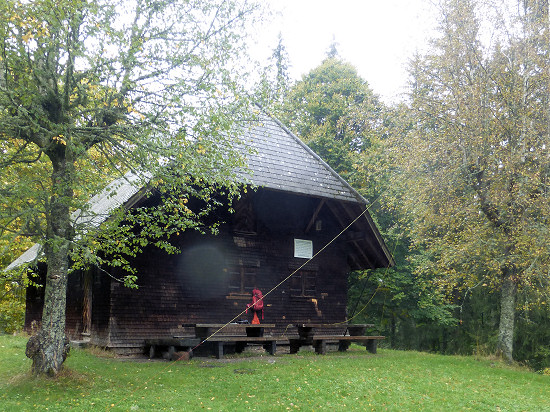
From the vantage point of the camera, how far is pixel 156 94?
403 inches

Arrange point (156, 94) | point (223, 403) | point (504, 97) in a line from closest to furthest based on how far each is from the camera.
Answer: point (223, 403) → point (156, 94) → point (504, 97)

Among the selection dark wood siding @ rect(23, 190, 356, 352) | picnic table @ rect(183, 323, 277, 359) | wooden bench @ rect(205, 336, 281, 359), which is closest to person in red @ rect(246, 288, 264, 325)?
dark wood siding @ rect(23, 190, 356, 352)

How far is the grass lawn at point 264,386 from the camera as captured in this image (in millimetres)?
8383

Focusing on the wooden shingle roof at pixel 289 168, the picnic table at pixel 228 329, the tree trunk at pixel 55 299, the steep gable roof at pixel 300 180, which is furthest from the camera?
the steep gable roof at pixel 300 180

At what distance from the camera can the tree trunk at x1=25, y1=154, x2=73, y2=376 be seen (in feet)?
Result: 31.4

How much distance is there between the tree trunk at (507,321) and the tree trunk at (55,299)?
11.8 meters

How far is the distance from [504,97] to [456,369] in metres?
7.54

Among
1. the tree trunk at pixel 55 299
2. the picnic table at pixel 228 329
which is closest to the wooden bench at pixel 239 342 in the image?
the picnic table at pixel 228 329

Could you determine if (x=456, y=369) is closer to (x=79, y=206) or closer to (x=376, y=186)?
(x=79, y=206)

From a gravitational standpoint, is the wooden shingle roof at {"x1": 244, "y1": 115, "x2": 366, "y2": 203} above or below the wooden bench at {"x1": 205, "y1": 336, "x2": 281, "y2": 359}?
above

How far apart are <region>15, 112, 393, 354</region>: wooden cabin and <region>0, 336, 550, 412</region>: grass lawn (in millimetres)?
1665

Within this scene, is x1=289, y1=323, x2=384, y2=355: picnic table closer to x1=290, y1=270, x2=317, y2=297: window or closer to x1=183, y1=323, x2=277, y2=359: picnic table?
x1=183, y1=323, x2=277, y2=359: picnic table

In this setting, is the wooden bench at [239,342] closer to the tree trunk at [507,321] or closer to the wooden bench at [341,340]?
the wooden bench at [341,340]

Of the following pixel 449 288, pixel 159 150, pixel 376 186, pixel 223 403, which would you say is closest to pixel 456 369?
pixel 449 288
